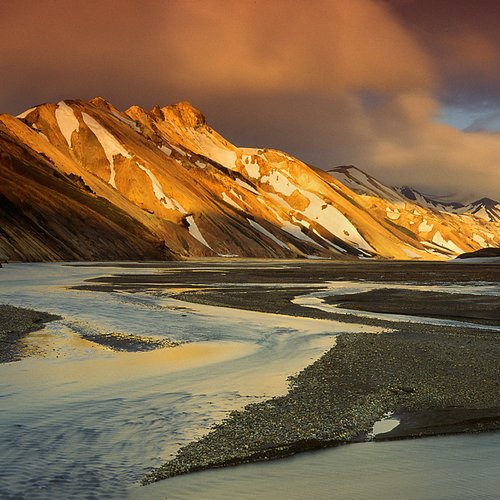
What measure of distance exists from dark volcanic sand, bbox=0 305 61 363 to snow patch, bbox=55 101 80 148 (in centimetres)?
16399

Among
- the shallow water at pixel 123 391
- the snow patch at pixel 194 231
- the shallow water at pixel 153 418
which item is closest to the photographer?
the shallow water at pixel 153 418

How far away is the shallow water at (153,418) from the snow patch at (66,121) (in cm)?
17213

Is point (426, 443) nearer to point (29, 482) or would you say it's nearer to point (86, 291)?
point (29, 482)

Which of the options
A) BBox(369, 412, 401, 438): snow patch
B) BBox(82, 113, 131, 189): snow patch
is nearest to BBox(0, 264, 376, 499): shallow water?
BBox(369, 412, 401, 438): snow patch

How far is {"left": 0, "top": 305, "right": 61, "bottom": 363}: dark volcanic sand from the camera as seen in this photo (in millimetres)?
17438

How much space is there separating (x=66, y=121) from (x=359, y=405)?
189852mm

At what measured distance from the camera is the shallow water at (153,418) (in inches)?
317

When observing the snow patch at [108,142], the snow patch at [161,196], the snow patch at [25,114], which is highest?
the snow patch at [25,114]

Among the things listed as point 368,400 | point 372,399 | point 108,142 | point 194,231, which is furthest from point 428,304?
point 108,142

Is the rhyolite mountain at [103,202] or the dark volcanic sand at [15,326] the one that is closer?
the dark volcanic sand at [15,326]

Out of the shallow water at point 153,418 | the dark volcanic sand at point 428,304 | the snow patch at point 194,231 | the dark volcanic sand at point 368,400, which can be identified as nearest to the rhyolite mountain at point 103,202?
the snow patch at point 194,231

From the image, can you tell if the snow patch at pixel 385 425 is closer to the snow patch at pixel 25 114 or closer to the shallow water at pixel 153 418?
the shallow water at pixel 153 418

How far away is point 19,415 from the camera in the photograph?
1107cm

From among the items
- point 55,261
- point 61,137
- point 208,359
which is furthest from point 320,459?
point 61,137
